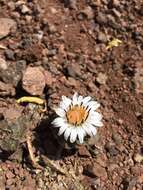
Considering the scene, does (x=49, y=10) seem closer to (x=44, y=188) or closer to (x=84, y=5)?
(x=84, y=5)

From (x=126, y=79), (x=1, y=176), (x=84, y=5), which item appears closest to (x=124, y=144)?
(x=126, y=79)

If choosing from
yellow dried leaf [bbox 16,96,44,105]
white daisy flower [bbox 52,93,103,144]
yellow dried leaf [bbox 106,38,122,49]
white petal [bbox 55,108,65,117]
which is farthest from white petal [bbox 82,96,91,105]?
yellow dried leaf [bbox 106,38,122,49]

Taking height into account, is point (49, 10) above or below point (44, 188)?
above

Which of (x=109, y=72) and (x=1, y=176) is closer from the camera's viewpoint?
(x=1, y=176)

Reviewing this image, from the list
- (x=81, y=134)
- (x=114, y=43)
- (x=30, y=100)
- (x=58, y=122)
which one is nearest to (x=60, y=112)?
(x=58, y=122)

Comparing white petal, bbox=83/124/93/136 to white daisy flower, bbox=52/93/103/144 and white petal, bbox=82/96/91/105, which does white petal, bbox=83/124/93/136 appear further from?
white petal, bbox=82/96/91/105

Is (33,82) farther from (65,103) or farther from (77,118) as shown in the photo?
(77,118)
